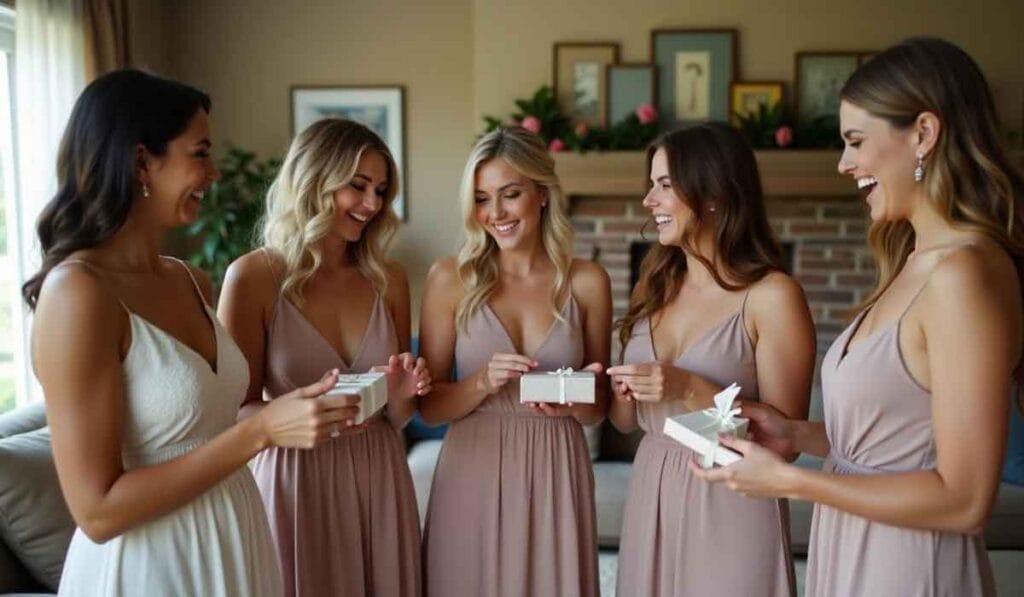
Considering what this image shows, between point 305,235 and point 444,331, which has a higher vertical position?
point 305,235

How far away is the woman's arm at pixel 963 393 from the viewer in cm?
122

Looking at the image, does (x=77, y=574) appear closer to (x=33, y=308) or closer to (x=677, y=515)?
(x=33, y=308)

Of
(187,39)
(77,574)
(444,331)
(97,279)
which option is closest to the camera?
(97,279)

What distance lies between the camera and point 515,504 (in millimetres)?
2102

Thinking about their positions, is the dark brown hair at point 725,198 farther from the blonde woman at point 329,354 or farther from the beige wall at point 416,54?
the beige wall at point 416,54

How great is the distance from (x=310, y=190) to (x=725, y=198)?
97cm

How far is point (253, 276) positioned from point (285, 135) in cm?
400

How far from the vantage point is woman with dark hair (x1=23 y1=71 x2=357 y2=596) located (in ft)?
4.12

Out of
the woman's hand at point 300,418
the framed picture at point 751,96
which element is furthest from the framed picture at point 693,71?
the woman's hand at point 300,418

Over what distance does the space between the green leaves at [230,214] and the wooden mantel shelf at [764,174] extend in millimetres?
1852

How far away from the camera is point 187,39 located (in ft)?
18.3

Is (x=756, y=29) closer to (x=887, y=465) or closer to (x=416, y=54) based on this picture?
(x=416, y=54)

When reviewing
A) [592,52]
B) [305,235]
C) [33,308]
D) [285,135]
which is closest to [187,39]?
[285,135]

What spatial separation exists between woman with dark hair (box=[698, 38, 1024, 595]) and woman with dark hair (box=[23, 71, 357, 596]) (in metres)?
0.85
